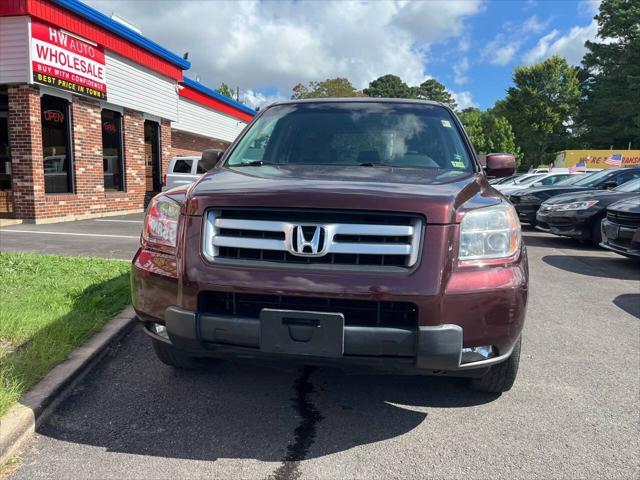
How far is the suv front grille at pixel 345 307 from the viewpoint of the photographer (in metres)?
2.35

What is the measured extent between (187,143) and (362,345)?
2194cm

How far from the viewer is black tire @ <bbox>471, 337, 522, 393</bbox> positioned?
2863mm

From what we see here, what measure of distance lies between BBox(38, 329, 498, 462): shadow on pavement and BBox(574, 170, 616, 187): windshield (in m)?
9.64

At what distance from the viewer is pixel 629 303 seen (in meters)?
5.54

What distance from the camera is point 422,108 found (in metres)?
4.03

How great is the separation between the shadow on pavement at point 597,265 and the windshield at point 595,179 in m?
3.13

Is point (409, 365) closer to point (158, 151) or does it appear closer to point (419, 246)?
point (419, 246)

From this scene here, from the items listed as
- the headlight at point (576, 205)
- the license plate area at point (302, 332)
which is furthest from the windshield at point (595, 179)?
the license plate area at point (302, 332)

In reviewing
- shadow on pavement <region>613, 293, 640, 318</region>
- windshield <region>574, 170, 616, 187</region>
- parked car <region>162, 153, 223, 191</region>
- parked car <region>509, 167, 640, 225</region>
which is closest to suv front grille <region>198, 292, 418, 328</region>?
shadow on pavement <region>613, 293, 640, 318</region>

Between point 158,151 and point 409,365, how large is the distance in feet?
53.7

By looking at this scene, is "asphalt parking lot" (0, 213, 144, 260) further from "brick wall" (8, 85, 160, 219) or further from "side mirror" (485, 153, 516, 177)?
"side mirror" (485, 153, 516, 177)

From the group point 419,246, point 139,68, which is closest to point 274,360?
point 419,246

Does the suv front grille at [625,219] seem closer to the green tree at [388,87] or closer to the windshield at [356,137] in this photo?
the windshield at [356,137]

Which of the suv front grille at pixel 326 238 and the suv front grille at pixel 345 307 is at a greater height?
the suv front grille at pixel 326 238
